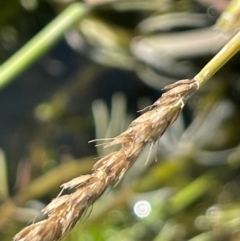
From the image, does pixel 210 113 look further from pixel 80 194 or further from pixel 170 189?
pixel 80 194

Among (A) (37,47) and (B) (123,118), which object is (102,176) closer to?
(A) (37,47)

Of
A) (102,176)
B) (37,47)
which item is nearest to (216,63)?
(102,176)

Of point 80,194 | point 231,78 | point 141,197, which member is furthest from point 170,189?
point 80,194

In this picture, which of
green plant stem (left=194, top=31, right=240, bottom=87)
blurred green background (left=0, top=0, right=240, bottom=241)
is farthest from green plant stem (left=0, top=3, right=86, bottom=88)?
green plant stem (left=194, top=31, right=240, bottom=87)

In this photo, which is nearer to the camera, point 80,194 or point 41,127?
point 80,194

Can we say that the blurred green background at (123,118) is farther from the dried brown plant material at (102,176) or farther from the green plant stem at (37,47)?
the dried brown plant material at (102,176)

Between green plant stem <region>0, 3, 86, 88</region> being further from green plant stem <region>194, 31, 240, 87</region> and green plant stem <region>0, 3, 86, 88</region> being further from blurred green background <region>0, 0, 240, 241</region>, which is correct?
green plant stem <region>194, 31, 240, 87</region>

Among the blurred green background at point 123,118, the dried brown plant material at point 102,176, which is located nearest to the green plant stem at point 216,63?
the dried brown plant material at point 102,176
